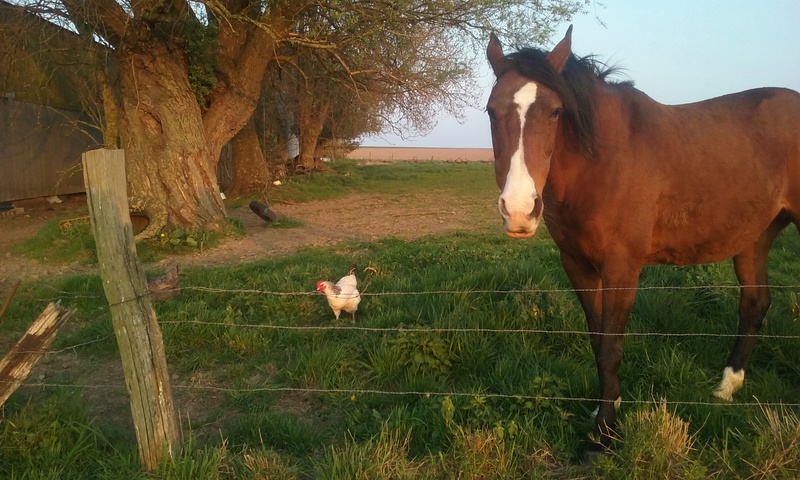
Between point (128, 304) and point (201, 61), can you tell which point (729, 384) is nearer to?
point (128, 304)

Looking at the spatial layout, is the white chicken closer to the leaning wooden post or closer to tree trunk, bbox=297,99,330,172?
the leaning wooden post

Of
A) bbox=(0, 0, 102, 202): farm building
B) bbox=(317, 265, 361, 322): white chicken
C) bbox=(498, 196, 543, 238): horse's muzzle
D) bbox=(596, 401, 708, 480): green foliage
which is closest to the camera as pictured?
bbox=(498, 196, 543, 238): horse's muzzle

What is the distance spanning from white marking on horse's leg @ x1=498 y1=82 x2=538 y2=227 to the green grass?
Answer: 44.8 inches

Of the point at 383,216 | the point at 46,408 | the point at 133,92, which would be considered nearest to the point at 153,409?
the point at 46,408

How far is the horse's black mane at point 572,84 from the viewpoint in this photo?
286cm

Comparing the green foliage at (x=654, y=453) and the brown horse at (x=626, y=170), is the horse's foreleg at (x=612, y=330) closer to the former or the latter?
the brown horse at (x=626, y=170)

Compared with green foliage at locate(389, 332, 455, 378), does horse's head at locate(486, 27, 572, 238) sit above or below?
above

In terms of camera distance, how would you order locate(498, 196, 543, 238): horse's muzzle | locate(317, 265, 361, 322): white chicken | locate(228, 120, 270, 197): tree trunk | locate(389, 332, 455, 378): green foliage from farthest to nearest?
1. locate(228, 120, 270, 197): tree trunk
2. locate(317, 265, 361, 322): white chicken
3. locate(389, 332, 455, 378): green foliage
4. locate(498, 196, 543, 238): horse's muzzle

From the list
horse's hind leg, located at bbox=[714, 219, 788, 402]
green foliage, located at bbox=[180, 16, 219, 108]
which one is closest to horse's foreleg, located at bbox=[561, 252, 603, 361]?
horse's hind leg, located at bbox=[714, 219, 788, 402]

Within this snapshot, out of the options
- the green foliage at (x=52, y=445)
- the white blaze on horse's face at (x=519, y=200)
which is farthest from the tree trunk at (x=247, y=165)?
the white blaze on horse's face at (x=519, y=200)

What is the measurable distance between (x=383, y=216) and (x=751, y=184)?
8.64m

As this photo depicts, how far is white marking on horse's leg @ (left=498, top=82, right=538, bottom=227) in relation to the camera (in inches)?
97.3

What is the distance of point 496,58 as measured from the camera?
10.5ft

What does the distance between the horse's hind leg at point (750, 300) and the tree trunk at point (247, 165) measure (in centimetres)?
1271
